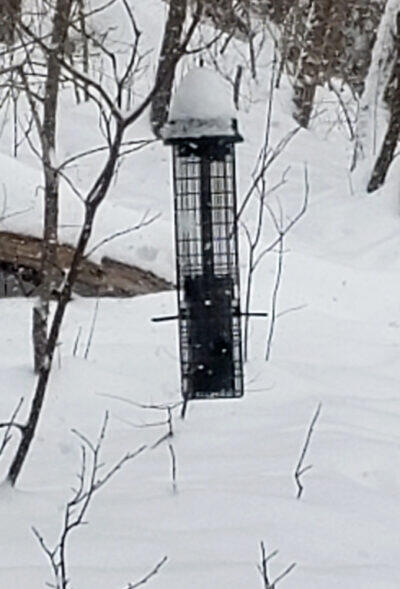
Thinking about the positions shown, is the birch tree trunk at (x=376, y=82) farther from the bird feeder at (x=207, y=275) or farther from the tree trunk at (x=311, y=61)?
the bird feeder at (x=207, y=275)

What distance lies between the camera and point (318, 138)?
12789 mm

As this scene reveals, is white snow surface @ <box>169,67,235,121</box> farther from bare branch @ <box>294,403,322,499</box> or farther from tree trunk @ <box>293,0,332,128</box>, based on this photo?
tree trunk @ <box>293,0,332,128</box>

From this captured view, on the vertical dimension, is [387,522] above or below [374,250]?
above

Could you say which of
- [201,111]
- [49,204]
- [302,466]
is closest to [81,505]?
[302,466]

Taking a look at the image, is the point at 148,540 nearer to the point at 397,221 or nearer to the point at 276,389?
the point at 276,389

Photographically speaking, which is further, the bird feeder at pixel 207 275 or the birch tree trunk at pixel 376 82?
the birch tree trunk at pixel 376 82

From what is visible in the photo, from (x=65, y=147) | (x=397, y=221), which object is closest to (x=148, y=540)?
(x=397, y=221)

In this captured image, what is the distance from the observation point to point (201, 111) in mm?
4012

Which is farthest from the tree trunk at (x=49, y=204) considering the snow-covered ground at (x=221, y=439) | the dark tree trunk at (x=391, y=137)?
the dark tree trunk at (x=391, y=137)

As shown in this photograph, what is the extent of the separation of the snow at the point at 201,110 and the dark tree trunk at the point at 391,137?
221 inches

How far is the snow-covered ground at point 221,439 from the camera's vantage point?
2.91 meters

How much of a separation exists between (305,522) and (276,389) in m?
1.52

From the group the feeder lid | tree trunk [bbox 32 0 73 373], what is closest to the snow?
the feeder lid

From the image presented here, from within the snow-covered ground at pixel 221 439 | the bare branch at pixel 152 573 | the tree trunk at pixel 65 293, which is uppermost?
the tree trunk at pixel 65 293
